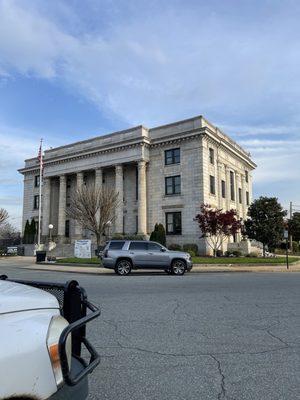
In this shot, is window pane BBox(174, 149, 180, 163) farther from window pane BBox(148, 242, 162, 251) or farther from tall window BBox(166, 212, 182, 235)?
window pane BBox(148, 242, 162, 251)

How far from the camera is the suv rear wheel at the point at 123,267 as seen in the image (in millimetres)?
23266

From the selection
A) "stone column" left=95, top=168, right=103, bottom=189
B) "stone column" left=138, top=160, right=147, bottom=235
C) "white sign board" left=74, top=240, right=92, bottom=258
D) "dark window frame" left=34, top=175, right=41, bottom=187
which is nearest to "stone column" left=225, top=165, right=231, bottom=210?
"stone column" left=138, top=160, right=147, bottom=235

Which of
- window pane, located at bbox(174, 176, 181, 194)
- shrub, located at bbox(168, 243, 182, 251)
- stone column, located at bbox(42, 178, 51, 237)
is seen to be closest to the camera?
shrub, located at bbox(168, 243, 182, 251)

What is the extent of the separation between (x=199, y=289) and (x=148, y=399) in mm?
10311

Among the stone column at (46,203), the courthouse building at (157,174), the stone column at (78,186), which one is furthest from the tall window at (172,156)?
the stone column at (46,203)

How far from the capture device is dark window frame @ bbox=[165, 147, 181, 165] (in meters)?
46.5

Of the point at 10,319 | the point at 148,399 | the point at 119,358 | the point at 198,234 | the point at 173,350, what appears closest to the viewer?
the point at 10,319

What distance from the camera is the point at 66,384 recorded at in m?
2.54

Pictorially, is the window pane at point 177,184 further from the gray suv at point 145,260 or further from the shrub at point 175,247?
the gray suv at point 145,260

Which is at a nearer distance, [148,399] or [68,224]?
[148,399]

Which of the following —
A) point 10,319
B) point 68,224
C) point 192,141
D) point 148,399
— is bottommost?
point 148,399

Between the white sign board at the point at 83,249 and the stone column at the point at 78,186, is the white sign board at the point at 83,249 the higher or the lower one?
the lower one

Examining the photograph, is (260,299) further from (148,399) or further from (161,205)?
(161,205)

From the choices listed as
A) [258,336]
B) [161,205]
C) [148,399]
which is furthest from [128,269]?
[161,205]
